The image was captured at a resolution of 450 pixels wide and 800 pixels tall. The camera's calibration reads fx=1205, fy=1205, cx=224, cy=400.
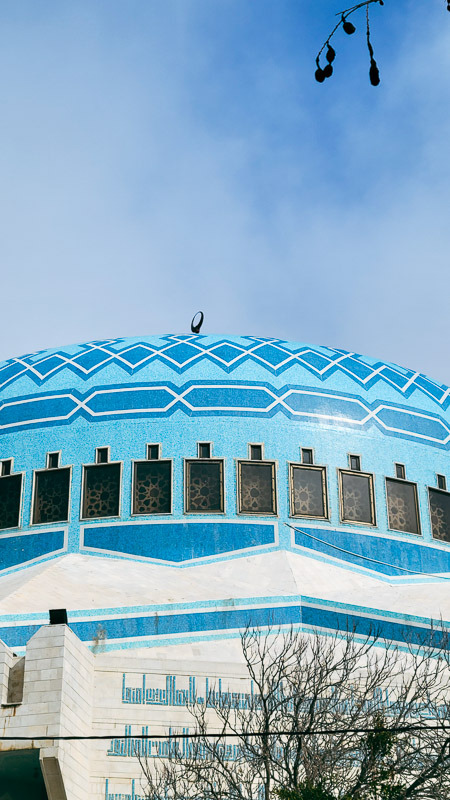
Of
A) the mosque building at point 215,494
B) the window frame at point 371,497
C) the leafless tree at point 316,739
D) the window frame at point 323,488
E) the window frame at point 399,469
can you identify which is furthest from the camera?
the window frame at point 399,469

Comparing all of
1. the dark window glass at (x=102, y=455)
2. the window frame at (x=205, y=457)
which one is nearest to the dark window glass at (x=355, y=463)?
the window frame at (x=205, y=457)

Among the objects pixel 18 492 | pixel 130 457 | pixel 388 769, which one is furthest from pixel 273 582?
pixel 388 769

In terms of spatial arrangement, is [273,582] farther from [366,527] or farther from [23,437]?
[23,437]

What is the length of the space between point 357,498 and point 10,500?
555 centimetres

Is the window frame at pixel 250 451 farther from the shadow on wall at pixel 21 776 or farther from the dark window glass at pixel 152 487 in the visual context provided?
the shadow on wall at pixel 21 776

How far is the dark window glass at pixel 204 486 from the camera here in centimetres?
1864

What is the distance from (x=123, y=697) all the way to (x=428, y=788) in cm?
371

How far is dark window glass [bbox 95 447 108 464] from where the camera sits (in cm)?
1916

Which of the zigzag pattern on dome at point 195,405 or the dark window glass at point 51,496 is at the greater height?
the zigzag pattern on dome at point 195,405

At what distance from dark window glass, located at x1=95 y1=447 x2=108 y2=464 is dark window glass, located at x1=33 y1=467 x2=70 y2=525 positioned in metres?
0.51

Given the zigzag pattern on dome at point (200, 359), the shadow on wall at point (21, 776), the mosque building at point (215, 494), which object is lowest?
the shadow on wall at point (21, 776)

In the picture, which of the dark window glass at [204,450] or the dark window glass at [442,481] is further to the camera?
the dark window glass at [442,481]

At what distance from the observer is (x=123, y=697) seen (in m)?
13.0

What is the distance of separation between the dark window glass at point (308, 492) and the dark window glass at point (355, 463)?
58 cm
